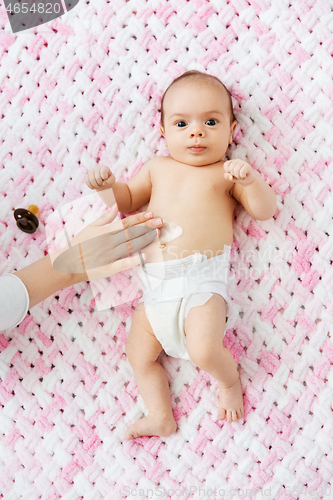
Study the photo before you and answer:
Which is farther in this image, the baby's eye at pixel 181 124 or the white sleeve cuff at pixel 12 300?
the baby's eye at pixel 181 124

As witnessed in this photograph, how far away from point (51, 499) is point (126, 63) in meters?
1.27

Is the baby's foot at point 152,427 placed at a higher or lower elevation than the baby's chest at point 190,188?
lower

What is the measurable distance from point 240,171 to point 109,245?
0.40m

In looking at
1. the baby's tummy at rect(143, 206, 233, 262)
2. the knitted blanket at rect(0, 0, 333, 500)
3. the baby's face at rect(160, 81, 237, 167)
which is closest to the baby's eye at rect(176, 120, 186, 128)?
the baby's face at rect(160, 81, 237, 167)

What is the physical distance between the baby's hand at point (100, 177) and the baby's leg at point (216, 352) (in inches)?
16.0

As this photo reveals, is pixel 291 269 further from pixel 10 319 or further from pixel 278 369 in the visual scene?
pixel 10 319

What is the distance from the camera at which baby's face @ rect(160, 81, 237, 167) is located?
3.66ft

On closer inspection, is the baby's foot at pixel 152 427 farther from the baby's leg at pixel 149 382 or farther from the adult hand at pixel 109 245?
the adult hand at pixel 109 245

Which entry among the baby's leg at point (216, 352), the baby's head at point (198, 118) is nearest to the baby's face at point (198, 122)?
the baby's head at point (198, 118)

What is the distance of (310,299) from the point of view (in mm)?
1153

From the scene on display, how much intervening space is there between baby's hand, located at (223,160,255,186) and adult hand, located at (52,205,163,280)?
0.76ft

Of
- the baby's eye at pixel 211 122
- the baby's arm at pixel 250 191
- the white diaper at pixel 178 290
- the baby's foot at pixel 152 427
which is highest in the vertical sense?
the baby's eye at pixel 211 122

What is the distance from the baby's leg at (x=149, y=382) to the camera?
110 centimetres

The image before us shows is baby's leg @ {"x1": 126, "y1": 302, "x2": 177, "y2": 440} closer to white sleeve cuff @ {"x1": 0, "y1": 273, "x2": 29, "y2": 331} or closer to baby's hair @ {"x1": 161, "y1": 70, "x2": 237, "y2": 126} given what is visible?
white sleeve cuff @ {"x1": 0, "y1": 273, "x2": 29, "y2": 331}
